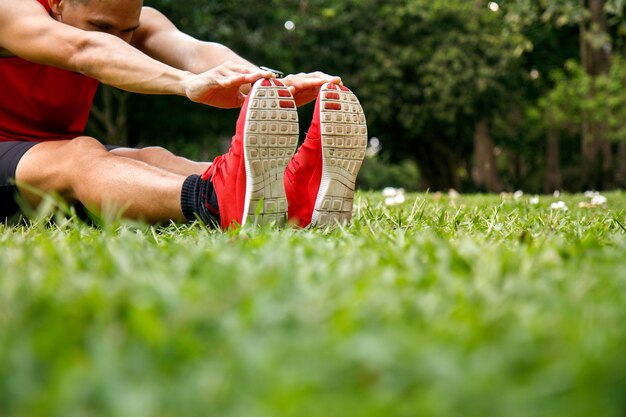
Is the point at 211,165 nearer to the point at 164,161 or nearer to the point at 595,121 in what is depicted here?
the point at 164,161

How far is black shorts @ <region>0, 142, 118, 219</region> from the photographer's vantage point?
2482 mm

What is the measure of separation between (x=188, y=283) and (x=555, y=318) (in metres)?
0.55

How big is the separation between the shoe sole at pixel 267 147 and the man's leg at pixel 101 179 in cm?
38

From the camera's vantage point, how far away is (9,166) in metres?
2.49

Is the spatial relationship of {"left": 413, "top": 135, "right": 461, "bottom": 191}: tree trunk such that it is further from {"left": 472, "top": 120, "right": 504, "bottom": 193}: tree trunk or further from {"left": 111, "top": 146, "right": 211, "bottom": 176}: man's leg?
{"left": 111, "top": 146, "right": 211, "bottom": 176}: man's leg

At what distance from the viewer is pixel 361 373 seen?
2.43 feet

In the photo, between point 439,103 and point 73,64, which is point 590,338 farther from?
point 439,103

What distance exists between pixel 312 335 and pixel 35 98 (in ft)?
7.82

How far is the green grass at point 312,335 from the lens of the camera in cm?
67

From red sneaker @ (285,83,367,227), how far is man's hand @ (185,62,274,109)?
232 millimetres

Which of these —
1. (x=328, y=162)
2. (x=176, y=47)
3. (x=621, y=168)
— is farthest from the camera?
(x=621, y=168)

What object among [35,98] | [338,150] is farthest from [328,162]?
[35,98]

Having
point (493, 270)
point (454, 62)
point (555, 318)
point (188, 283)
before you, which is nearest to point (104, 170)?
point (188, 283)

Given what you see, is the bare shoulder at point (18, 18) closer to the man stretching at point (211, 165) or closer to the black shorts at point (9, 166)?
the man stretching at point (211, 165)
